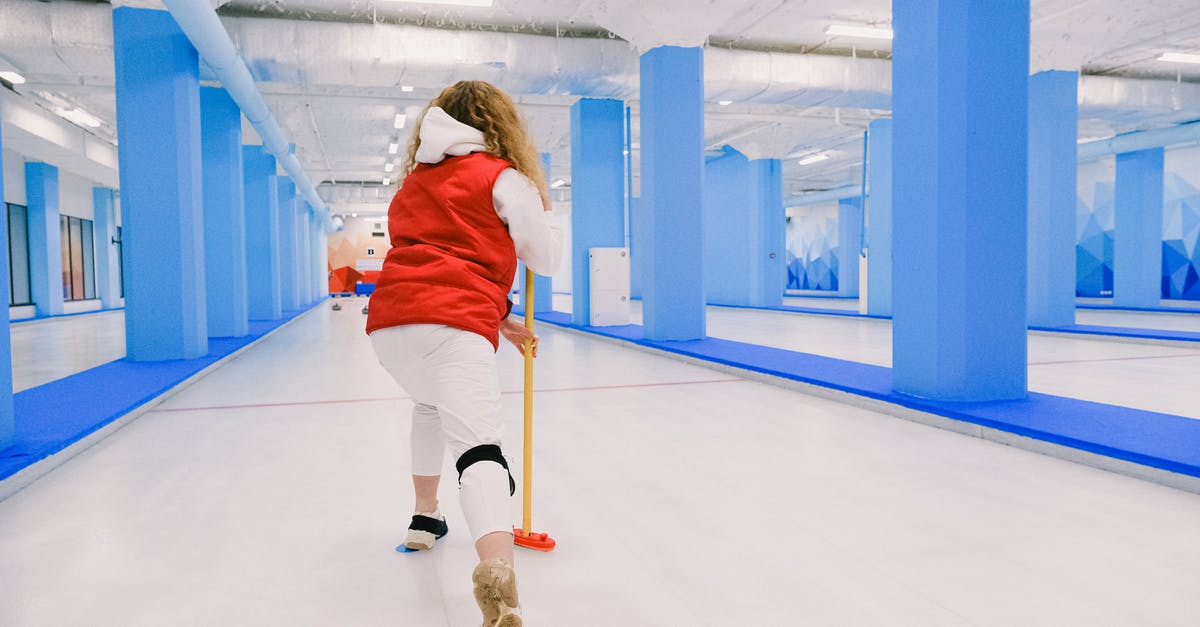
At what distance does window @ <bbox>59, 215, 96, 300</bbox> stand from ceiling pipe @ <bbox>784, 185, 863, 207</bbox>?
21233 mm

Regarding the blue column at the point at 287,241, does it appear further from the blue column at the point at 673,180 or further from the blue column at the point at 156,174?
the blue column at the point at 673,180

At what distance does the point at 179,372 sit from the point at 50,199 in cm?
1475

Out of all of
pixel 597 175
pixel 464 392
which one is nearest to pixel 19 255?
pixel 597 175

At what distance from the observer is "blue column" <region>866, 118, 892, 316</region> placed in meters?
13.8

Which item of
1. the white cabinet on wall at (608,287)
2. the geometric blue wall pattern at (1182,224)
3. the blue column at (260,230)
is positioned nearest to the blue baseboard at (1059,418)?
the white cabinet on wall at (608,287)

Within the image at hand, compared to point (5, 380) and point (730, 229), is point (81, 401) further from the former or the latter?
point (730, 229)

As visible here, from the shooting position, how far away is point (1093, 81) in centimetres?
1163

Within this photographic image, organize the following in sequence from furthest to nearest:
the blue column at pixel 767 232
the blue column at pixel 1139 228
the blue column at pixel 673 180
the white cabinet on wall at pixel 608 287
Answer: the blue column at pixel 767 232, the blue column at pixel 1139 228, the white cabinet on wall at pixel 608 287, the blue column at pixel 673 180

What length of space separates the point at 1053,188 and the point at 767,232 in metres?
8.35

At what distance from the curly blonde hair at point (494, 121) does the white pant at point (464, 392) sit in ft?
1.59

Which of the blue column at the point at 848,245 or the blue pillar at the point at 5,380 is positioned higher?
the blue column at the point at 848,245

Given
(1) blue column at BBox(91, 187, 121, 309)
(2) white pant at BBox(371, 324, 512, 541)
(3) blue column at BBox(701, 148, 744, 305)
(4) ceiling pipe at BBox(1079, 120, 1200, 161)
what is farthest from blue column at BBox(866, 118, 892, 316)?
(1) blue column at BBox(91, 187, 121, 309)

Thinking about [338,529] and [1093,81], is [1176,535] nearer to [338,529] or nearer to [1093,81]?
[338,529]

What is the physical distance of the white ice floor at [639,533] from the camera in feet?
6.55
